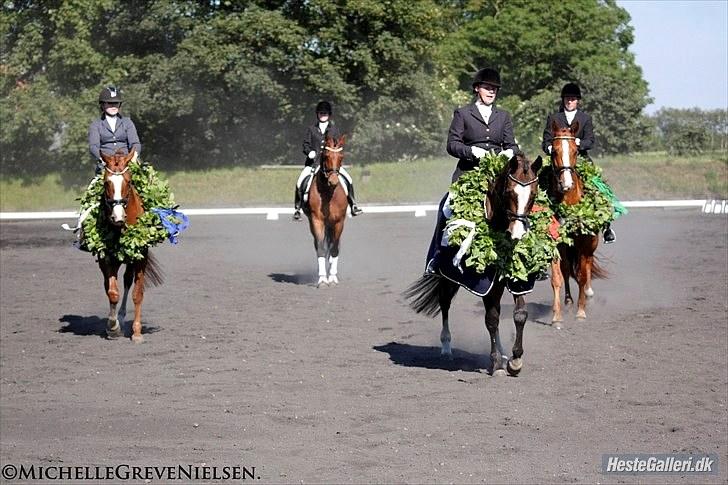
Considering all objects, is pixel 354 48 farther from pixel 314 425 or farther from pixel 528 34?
pixel 314 425

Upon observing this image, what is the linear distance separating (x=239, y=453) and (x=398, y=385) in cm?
253

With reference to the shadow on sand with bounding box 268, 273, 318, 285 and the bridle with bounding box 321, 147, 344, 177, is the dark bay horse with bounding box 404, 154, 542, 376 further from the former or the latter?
the shadow on sand with bounding box 268, 273, 318, 285

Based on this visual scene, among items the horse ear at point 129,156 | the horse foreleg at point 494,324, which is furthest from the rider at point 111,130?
the horse foreleg at point 494,324

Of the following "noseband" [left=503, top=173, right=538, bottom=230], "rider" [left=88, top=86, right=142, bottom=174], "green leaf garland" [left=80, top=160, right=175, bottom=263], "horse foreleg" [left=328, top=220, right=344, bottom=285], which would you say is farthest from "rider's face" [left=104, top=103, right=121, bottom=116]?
"noseband" [left=503, top=173, right=538, bottom=230]

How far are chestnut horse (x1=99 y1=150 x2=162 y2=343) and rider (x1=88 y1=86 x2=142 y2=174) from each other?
2.90ft

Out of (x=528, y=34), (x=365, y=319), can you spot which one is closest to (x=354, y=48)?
(x=528, y=34)

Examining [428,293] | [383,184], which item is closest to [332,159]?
[428,293]

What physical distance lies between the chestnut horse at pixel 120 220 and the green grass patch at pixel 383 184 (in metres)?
26.6

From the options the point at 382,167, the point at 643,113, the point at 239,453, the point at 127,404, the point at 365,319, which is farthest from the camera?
the point at 643,113

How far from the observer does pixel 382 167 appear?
4184cm

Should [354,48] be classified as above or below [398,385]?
above

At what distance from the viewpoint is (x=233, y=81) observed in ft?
144

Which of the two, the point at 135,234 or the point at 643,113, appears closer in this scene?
the point at 135,234

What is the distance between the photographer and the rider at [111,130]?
42.9ft
